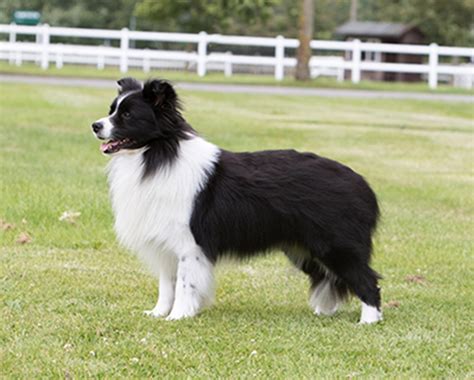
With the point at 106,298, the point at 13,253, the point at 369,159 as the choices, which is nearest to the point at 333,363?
the point at 106,298

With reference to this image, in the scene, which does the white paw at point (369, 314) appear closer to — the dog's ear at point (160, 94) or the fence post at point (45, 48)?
the dog's ear at point (160, 94)

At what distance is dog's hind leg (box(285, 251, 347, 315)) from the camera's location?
7348mm

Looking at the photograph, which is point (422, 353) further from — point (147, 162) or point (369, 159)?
point (369, 159)

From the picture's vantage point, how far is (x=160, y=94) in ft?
22.7

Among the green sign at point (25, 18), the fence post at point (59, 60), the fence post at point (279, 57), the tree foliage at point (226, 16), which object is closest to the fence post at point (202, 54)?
the fence post at point (279, 57)

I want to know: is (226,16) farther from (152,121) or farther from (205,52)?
(152,121)

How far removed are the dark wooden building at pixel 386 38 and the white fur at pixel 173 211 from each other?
42.0 metres

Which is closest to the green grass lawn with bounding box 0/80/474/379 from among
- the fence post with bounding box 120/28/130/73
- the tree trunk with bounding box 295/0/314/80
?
the tree trunk with bounding box 295/0/314/80

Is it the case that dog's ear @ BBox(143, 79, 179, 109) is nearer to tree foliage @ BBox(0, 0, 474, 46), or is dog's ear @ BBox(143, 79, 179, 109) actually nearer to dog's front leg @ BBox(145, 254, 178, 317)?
dog's front leg @ BBox(145, 254, 178, 317)

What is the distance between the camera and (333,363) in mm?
6059

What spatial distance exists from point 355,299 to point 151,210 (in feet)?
6.01

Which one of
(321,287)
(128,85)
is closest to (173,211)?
(128,85)

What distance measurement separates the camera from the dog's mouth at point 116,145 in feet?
22.9

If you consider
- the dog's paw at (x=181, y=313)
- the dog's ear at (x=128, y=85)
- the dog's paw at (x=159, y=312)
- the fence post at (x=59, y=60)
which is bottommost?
the dog's paw at (x=159, y=312)
